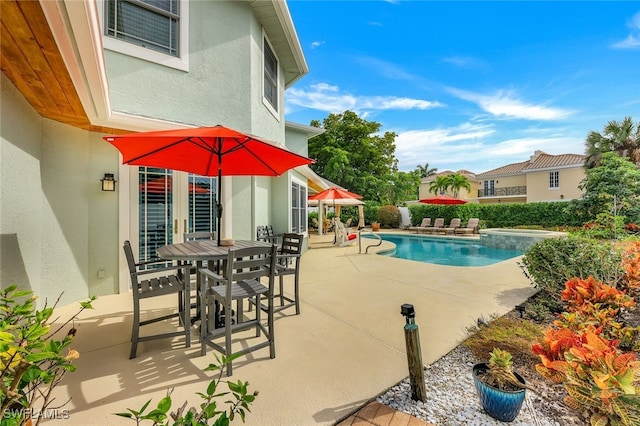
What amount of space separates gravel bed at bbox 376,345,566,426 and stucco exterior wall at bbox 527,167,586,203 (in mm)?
32583

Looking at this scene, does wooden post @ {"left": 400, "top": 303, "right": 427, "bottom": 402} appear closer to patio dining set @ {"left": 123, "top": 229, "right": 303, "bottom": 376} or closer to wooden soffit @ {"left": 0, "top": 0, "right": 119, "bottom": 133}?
patio dining set @ {"left": 123, "top": 229, "right": 303, "bottom": 376}

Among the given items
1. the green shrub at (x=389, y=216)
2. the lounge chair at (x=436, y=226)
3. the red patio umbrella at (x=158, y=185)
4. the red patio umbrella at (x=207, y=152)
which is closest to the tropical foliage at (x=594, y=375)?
the red patio umbrella at (x=207, y=152)

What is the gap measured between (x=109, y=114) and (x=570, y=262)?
8491mm

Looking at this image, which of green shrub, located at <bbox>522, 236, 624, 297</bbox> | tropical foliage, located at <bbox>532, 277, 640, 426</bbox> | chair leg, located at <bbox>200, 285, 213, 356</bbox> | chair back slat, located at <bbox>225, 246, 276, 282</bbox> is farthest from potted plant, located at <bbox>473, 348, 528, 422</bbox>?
green shrub, located at <bbox>522, 236, 624, 297</bbox>

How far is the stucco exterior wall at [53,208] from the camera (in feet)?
12.1

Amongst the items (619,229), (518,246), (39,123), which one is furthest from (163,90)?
(518,246)

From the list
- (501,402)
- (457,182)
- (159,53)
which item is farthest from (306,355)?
(457,182)

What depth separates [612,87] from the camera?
41.8 ft

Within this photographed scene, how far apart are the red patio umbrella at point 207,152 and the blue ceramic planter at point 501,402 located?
3.50 m

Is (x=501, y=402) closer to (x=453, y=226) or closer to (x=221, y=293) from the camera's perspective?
(x=221, y=293)

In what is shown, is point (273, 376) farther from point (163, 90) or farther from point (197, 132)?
point (163, 90)

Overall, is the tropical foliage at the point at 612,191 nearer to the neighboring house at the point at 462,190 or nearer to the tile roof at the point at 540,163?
the tile roof at the point at 540,163

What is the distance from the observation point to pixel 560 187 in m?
28.5

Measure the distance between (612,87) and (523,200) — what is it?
23141mm
